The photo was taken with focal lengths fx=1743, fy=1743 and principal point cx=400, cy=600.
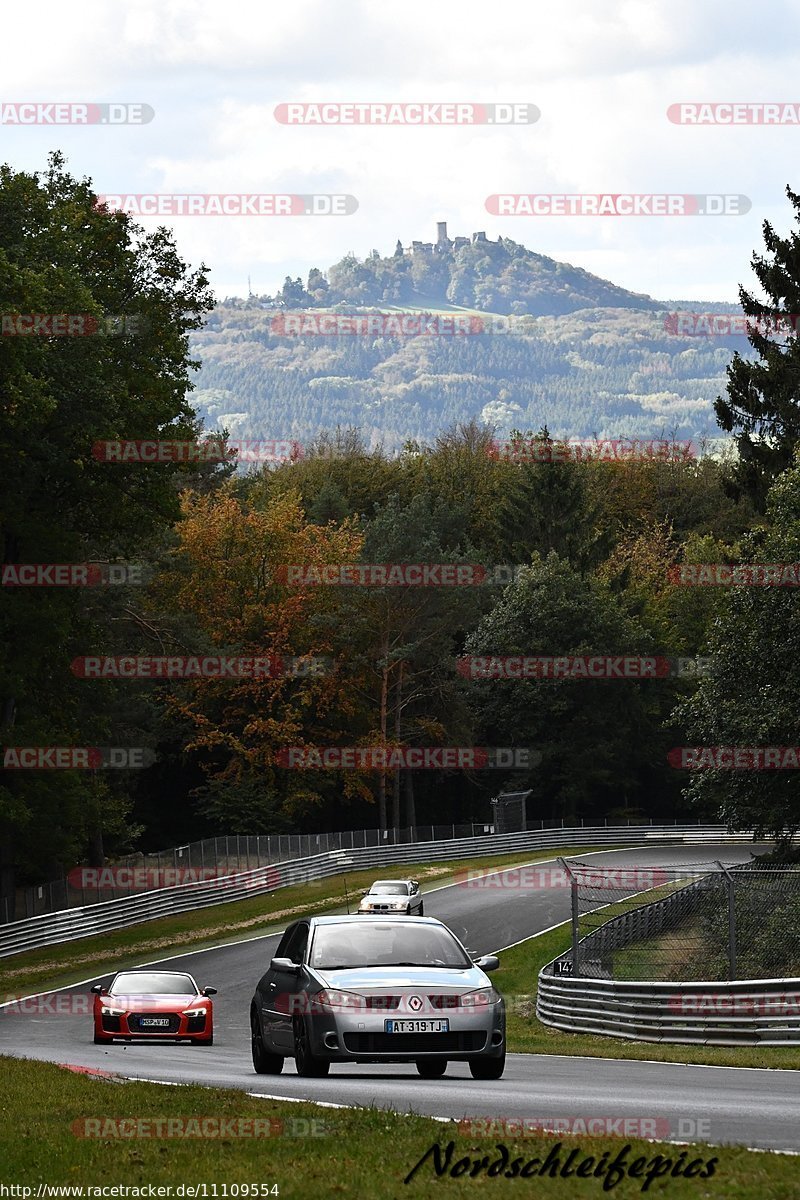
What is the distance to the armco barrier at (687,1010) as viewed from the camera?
20.1 metres

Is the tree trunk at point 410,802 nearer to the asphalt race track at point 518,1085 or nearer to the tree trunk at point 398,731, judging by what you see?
the tree trunk at point 398,731

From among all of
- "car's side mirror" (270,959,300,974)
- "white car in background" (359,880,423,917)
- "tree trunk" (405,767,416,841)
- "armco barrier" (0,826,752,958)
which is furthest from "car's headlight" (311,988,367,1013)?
"tree trunk" (405,767,416,841)

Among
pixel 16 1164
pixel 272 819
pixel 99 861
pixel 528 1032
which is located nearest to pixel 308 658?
pixel 272 819

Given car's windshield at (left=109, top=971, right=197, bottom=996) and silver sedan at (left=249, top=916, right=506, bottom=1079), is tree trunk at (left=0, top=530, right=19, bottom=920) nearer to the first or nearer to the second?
car's windshield at (left=109, top=971, right=197, bottom=996)

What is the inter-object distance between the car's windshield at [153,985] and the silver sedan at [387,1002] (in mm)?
8838

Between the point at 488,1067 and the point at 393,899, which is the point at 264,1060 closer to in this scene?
the point at 488,1067

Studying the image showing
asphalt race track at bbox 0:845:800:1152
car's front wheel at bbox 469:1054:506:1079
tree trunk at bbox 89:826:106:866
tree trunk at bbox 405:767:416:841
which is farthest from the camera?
tree trunk at bbox 405:767:416:841

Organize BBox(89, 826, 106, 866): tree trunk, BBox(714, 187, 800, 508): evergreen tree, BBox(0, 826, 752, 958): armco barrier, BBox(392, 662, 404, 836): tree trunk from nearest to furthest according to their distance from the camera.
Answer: BBox(0, 826, 752, 958): armco barrier < BBox(714, 187, 800, 508): evergreen tree < BBox(89, 826, 106, 866): tree trunk < BBox(392, 662, 404, 836): tree trunk

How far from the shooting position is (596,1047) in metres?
21.7

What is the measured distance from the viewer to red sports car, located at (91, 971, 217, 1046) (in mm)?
23781

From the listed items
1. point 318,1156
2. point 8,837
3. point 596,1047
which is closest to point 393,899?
point 8,837

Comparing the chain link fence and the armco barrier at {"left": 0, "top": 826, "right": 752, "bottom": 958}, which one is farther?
the armco barrier at {"left": 0, "top": 826, "right": 752, "bottom": 958}

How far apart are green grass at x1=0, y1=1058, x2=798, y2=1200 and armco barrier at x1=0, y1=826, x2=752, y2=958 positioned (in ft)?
112

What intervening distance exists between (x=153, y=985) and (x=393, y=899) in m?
22.2
